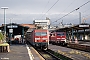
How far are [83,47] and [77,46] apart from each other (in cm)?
352

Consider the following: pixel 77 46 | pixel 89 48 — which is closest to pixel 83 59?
pixel 89 48

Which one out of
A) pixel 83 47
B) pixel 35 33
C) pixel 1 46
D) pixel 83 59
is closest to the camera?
pixel 83 59

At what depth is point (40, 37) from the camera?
35.4 m

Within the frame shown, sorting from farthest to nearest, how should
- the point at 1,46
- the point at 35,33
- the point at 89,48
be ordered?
the point at 35,33 → the point at 89,48 → the point at 1,46

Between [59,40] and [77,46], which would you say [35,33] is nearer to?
[77,46]

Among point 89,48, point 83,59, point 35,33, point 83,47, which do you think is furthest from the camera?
point 35,33

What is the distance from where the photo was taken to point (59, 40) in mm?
48281

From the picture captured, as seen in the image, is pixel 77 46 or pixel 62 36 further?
pixel 62 36

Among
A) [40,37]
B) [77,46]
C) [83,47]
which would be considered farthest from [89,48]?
[40,37]

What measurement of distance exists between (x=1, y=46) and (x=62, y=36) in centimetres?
2405

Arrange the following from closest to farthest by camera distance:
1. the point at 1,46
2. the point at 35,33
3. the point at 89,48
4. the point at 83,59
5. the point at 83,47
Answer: the point at 83,59, the point at 1,46, the point at 89,48, the point at 83,47, the point at 35,33

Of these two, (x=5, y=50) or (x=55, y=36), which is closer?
(x=5, y=50)

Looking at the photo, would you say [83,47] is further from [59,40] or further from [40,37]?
[59,40]

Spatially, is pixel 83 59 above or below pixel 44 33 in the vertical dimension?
below
